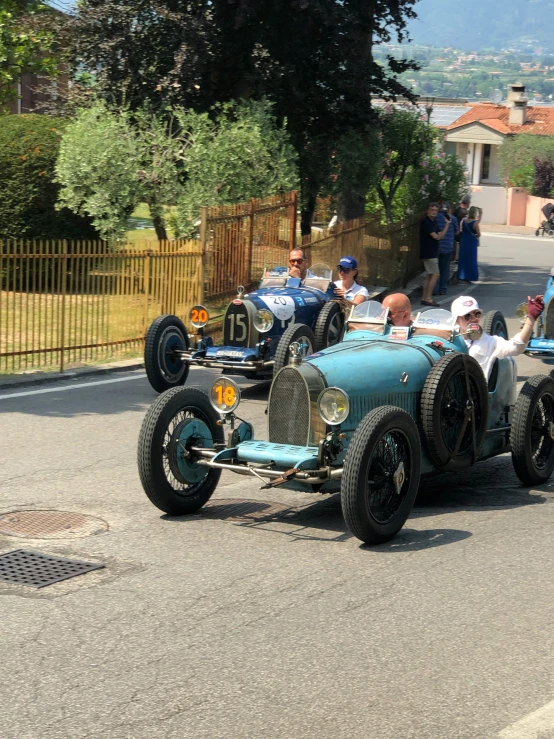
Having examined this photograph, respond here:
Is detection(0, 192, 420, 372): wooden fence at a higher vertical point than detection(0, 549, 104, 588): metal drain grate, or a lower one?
higher

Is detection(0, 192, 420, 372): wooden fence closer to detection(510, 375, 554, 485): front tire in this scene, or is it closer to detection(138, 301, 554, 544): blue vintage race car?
detection(138, 301, 554, 544): blue vintage race car

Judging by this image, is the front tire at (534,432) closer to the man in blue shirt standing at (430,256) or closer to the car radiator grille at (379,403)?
the car radiator grille at (379,403)

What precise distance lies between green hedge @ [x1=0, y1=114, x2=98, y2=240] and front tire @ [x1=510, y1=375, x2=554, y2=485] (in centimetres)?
1381

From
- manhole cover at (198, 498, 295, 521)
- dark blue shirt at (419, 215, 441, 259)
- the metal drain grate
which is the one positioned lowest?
the metal drain grate

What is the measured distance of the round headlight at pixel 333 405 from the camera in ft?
26.1

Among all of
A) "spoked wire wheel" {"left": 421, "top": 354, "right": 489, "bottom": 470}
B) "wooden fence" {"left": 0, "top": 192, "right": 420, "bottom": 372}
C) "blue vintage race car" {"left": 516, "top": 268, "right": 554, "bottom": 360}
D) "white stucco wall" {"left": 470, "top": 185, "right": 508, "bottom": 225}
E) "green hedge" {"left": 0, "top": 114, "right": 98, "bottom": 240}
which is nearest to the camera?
"spoked wire wheel" {"left": 421, "top": 354, "right": 489, "bottom": 470}

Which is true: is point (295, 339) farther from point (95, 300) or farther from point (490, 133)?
point (490, 133)

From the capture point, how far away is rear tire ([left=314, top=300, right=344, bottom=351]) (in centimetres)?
1372

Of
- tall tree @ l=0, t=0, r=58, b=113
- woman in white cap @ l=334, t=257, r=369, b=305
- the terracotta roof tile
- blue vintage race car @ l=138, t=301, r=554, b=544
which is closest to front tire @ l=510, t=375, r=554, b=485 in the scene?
blue vintage race car @ l=138, t=301, r=554, b=544

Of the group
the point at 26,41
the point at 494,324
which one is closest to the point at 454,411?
the point at 494,324

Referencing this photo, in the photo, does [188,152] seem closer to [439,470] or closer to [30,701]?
[439,470]

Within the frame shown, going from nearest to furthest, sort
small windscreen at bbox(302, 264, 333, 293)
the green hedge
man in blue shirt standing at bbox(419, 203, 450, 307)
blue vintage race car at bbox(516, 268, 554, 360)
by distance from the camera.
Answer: blue vintage race car at bbox(516, 268, 554, 360) < small windscreen at bbox(302, 264, 333, 293) < the green hedge < man in blue shirt standing at bbox(419, 203, 450, 307)

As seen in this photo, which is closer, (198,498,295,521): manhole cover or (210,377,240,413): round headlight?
(210,377,240,413): round headlight

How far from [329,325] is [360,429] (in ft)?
20.6
